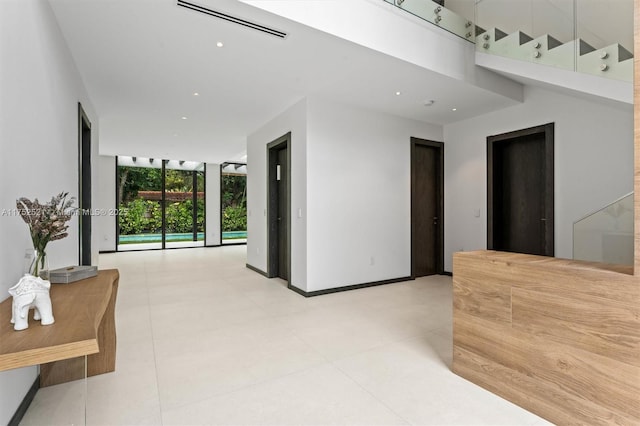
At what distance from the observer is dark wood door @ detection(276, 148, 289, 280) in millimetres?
5473

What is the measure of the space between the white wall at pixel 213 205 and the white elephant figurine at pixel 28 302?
31.3 feet

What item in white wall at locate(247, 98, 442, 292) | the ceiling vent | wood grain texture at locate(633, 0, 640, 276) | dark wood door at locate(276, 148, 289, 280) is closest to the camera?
wood grain texture at locate(633, 0, 640, 276)

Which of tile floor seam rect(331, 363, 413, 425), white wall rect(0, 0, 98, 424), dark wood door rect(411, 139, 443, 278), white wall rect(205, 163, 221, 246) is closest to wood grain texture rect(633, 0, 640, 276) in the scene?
tile floor seam rect(331, 363, 413, 425)

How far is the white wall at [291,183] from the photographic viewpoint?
453 cm

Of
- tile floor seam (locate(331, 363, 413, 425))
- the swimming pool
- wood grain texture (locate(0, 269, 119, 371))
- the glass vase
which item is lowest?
tile floor seam (locate(331, 363, 413, 425))

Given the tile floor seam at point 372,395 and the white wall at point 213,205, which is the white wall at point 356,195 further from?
the white wall at point 213,205

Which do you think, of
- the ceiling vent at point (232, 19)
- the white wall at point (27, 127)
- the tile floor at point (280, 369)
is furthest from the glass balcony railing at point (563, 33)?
the white wall at point (27, 127)

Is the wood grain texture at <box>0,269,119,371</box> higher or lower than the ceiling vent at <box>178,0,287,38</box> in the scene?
lower

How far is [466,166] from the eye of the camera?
5445mm

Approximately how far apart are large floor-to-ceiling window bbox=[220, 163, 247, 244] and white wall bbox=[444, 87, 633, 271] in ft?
26.3

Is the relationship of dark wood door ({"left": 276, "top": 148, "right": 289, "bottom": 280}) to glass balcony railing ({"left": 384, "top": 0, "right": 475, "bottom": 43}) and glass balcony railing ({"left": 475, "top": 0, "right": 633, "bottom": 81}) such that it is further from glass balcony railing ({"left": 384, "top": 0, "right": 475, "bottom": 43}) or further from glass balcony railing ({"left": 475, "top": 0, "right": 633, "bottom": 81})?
glass balcony railing ({"left": 475, "top": 0, "right": 633, "bottom": 81})

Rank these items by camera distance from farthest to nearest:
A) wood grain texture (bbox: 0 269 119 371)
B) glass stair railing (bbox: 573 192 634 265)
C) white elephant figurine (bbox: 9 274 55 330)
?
glass stair railing (bbox: 573 192 634 265) → white elephant figurine (bbox: 9 274 55 330) → wood grain texture (bbox: 0 269 119 371)

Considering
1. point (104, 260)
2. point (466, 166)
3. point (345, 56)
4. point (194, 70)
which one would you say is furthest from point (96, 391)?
point (104, 260)

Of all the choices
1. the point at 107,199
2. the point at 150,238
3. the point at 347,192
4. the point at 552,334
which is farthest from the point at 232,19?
the point at 150,238
